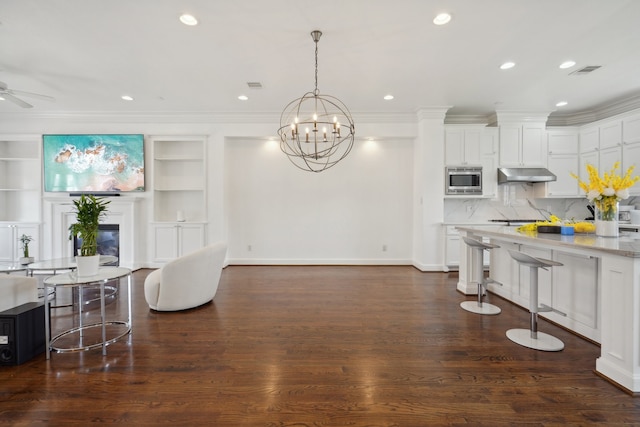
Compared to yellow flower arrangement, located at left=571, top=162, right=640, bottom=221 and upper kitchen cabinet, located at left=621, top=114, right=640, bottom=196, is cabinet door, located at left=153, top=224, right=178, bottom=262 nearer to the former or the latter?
yellow flower arrangement, located at left=571, top=162, right=640, bottom=221

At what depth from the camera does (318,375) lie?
82.3 inches

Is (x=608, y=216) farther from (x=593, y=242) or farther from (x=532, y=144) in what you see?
(x=532, y=144)

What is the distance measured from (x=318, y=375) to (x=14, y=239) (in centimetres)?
676

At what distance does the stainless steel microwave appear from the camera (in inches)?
215

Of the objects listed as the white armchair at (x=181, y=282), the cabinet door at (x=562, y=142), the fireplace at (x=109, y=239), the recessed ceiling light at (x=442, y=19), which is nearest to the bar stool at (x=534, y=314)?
the recessed ceiling light at (x=442, y=19)

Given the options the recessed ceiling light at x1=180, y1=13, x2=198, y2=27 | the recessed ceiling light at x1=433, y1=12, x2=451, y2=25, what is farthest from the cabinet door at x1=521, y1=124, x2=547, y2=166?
the recessed ceiling light at x1=180, y1=13, x2=198, y2=27

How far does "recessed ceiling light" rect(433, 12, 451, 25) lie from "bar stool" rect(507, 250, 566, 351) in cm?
233

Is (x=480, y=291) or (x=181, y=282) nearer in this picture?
(x=181, y=282)

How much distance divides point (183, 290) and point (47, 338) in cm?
118

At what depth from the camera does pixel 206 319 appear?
315 centimetres

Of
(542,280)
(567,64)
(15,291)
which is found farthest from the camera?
(567,64)

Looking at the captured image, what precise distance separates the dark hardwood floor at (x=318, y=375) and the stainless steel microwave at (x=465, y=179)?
2.64 meters

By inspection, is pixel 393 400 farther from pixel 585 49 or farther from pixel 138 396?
pixel 585 49

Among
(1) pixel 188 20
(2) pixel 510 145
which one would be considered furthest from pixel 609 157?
(1) pixel 188 20
